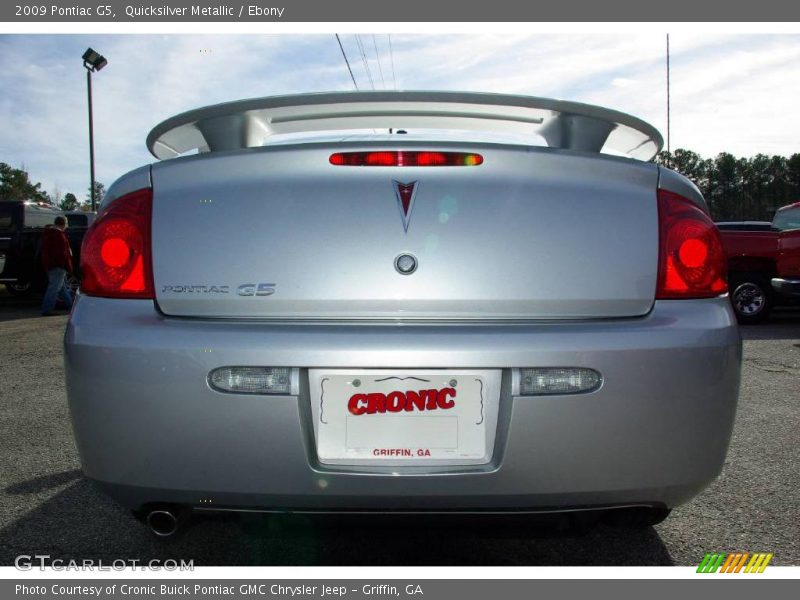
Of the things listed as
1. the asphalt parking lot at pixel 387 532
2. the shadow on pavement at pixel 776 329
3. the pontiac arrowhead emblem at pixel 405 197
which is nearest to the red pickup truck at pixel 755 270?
the shadow on pavement at pixel 776 329

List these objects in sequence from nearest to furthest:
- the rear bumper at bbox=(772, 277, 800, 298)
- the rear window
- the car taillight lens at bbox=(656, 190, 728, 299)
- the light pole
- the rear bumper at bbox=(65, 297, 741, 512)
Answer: the rear bumper at bbox=(65, 297, 741, 512) < the car taillight lens at bbox=(656, 190, 728, 299) < the rear bumper at bbox=(772, 277, 800, 298) < the rear window < the light pole

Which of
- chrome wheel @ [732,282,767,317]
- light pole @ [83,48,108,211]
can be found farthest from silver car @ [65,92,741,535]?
light pole @ [83,48,108,211]

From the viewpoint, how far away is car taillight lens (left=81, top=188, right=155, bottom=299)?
6.33ft

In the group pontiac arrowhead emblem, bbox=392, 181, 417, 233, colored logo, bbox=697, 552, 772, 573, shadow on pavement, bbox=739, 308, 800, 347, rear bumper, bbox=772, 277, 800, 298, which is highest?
pontiac arrowhead emblem, bbox=392, 181, 417, 233

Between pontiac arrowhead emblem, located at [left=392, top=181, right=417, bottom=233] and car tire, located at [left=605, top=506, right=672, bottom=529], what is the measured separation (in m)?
0.91

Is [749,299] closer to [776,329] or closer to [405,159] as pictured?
[776,329]

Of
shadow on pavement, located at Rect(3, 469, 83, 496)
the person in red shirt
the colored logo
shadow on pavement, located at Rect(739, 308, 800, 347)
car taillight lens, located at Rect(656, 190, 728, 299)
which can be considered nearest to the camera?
car taillight lens, located at Rect(656, 190, 728, 299)

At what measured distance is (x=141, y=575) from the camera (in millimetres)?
2146

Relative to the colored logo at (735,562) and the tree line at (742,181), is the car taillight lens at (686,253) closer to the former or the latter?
the colored logo at (735,562)

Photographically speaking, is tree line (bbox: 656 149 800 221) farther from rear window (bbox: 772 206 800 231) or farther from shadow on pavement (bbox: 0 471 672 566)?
shadow on pavement (bbox: 0 471 672 566)

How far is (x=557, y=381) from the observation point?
174 cm

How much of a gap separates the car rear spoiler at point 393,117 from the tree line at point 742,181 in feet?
349
